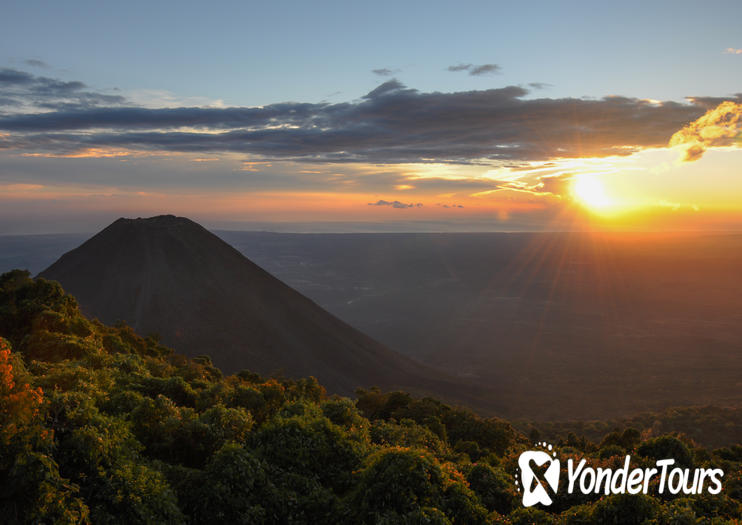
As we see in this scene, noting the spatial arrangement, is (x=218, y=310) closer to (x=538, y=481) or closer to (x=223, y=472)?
(x=223, y=472)

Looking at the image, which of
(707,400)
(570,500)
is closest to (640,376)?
(707,400)

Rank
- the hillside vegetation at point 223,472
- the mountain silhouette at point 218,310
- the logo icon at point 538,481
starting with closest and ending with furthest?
the hillside vegetation at point 223,472 < the logo icon at point 538,481 < the mountain silhouette at point 218,310

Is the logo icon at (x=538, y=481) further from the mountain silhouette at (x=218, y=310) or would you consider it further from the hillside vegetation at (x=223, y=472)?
the mountain silhouette at (x=218, y=310)

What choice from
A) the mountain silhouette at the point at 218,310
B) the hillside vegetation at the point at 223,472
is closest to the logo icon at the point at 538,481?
the hillside vegetation at the point at 223,472

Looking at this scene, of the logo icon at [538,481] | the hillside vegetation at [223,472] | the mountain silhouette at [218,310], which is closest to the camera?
the hillside vegetation at [223,472]

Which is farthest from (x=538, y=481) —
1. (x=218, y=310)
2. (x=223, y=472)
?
(x=218, y=310)

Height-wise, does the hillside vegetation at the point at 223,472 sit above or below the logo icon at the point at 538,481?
above

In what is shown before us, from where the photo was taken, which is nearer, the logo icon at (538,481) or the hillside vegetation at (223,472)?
the hillside vegetation at (223,472)

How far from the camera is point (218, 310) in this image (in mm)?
88875

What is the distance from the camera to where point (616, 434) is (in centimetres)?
3453

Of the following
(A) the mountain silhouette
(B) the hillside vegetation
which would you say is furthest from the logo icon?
(A) the mountain silhouette

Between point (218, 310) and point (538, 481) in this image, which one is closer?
point (538, 481)

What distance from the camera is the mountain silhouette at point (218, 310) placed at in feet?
257

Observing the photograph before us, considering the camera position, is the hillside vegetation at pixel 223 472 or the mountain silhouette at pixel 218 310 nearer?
the hillside vegetation at pixel 223 472
